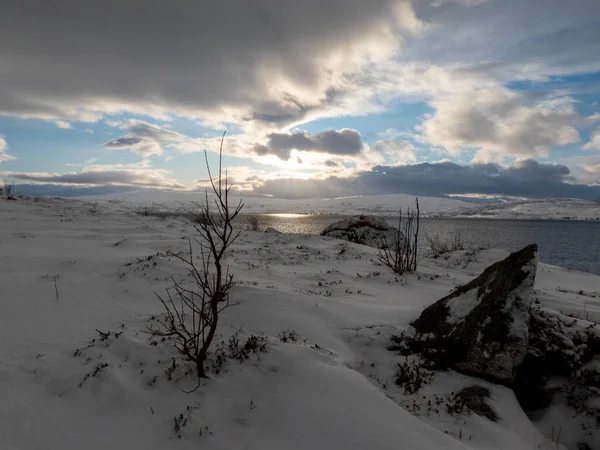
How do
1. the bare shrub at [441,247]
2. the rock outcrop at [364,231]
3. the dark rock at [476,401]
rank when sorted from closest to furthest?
the dark rock at [476,401], the bare shrub at [441,247], the rock outcrop at [364,231]

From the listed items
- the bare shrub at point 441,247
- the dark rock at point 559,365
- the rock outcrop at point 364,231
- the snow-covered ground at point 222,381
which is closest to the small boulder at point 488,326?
the snow-covered ground at point 222,381

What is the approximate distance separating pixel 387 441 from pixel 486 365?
8.91 feet

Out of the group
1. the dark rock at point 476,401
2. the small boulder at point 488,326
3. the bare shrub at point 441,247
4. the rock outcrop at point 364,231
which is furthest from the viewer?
the rock outcrop at point 364,231

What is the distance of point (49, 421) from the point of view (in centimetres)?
378

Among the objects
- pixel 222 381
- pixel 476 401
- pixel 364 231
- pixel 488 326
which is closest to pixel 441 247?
pixel 364 231

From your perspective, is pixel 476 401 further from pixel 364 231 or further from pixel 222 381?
pixel 364 231

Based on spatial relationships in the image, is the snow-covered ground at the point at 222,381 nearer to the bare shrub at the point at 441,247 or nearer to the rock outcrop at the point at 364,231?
the bare shrub at the point at 441,247

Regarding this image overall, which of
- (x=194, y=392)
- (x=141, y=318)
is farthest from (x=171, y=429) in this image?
(x=141, y=318)

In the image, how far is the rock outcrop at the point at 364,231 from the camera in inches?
1007

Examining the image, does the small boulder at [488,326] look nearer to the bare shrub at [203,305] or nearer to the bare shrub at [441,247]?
the bare shrub at [203,305]

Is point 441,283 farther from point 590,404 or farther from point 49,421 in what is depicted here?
point 49,421

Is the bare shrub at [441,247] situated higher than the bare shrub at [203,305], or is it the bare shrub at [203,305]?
the bare shrub at [203,305]

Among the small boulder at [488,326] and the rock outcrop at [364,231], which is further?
the rock outcrop at [364,231]

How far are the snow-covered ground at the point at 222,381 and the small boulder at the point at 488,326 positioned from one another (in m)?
0.33
